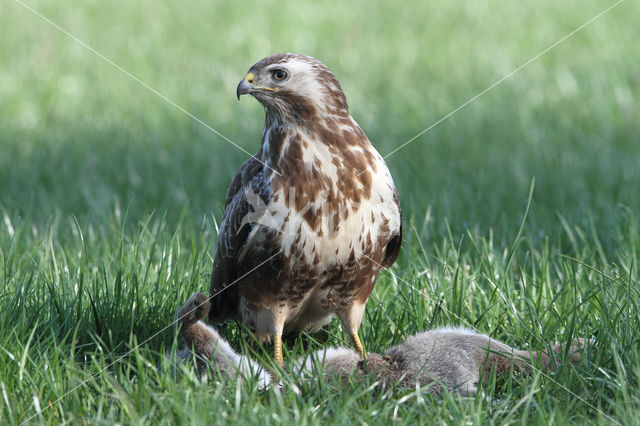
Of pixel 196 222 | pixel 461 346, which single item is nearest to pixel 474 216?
pixel 196 222

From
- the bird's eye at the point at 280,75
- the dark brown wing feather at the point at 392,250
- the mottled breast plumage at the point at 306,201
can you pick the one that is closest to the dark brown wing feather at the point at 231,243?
the mottled breast plumage at the point at 306,201

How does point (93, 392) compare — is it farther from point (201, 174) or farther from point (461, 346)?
point (201, 174)

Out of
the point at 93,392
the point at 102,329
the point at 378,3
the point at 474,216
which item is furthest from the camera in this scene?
the point at 378,3

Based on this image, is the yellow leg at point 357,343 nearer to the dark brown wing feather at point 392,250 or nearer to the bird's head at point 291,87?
the dark brown wing feather at point 392,250

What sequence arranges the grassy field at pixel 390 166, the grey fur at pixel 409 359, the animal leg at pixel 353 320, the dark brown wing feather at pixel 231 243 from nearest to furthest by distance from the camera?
1. the grassy field at pixel 390 166
2. the grey fur at pixel 409 359
3. the dark brown wing feather at pixel 231 243
4. the animal leg at pixel 353 320

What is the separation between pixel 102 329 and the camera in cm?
416

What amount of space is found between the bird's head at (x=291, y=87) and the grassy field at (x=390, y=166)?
1011mm

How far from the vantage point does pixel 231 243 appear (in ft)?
13.0

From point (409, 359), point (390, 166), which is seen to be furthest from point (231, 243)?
point (390, 166)

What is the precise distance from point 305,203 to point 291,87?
489 mm

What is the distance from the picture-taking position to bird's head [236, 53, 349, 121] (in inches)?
149

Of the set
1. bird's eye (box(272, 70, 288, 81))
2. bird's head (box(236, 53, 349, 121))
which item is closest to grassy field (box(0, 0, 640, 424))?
bird's head (box(236, 53, 349, 121))

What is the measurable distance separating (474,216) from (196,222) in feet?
6.36

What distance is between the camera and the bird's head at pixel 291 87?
3775 millimetres
